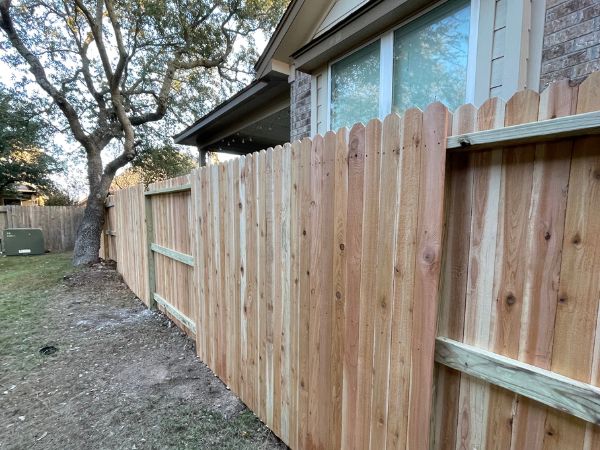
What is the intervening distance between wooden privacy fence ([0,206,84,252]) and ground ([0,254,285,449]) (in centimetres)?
839

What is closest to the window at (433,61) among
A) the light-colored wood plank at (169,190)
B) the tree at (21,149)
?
the light-colored wood plank at (169,190)

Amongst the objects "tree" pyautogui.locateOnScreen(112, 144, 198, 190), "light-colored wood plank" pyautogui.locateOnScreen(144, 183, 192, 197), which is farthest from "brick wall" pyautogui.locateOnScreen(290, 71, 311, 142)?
"tree" pyautogui.locateOnScreen(112, 144, 198, 190)

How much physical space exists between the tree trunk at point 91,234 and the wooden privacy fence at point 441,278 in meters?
8.51

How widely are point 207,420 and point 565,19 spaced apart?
13.2 ft

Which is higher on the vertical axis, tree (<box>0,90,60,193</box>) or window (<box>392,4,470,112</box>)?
tree (<box>0,90,60,193</box>)

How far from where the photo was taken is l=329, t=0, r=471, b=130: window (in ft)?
8.94

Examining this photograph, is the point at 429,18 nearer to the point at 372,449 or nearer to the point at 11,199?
the point at 372,449

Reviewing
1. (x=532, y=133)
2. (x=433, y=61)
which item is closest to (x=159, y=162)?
(x=433, y=61)

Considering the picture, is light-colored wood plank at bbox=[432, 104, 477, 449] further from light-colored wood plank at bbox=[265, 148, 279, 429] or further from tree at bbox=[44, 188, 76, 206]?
tree at bbox=[44, 188, 76, 206]

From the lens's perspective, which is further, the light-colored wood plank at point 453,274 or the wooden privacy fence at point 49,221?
the wooden privacy fence at point 49,221

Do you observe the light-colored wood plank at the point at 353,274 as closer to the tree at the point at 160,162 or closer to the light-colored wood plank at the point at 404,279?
the light-colored wood plank at the point at 404,279

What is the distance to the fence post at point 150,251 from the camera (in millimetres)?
4910

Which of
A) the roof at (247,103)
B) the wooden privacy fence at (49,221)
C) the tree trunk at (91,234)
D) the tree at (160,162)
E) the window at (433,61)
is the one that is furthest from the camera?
the tree at (160,162)

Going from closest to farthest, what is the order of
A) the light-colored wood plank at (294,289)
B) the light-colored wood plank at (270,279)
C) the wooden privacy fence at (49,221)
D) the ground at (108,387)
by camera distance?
the light-colored wood plank at (294,289) < the light-colored wood plank at (270,279) < the ground at (108,387) < the wooden privacy fence at (49,221)
